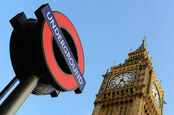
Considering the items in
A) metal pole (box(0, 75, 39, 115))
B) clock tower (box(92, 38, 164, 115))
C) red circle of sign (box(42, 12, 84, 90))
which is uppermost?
clock tower (box(92, 38, 164, 115))

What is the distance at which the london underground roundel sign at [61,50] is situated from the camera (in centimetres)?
705

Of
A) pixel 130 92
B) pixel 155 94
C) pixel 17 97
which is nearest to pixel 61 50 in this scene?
pixel 17 97

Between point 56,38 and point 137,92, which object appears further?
point 137,92

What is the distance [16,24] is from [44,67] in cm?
163

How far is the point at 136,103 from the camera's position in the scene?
3916 cm

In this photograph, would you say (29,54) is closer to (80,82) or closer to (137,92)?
(80,82)

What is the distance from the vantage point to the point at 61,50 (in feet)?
25.2

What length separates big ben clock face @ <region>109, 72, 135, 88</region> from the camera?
149ft

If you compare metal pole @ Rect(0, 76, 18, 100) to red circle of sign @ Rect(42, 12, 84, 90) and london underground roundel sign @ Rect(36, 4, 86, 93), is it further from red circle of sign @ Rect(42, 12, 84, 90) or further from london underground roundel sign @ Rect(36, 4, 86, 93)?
red circle of sign @ Rect(42, 12, 84, 90)

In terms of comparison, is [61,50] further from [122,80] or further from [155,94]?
[155,94]

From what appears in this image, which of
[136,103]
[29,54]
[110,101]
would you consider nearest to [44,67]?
[29,54]

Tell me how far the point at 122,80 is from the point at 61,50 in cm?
3954

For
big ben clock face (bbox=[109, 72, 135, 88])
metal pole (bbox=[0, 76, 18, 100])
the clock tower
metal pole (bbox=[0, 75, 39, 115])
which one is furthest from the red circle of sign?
big ben clock face (bbox=[109, 72, 135, 88])

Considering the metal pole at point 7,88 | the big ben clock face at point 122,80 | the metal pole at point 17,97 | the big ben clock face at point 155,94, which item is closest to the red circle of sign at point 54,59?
the metal pole at point 17,97
